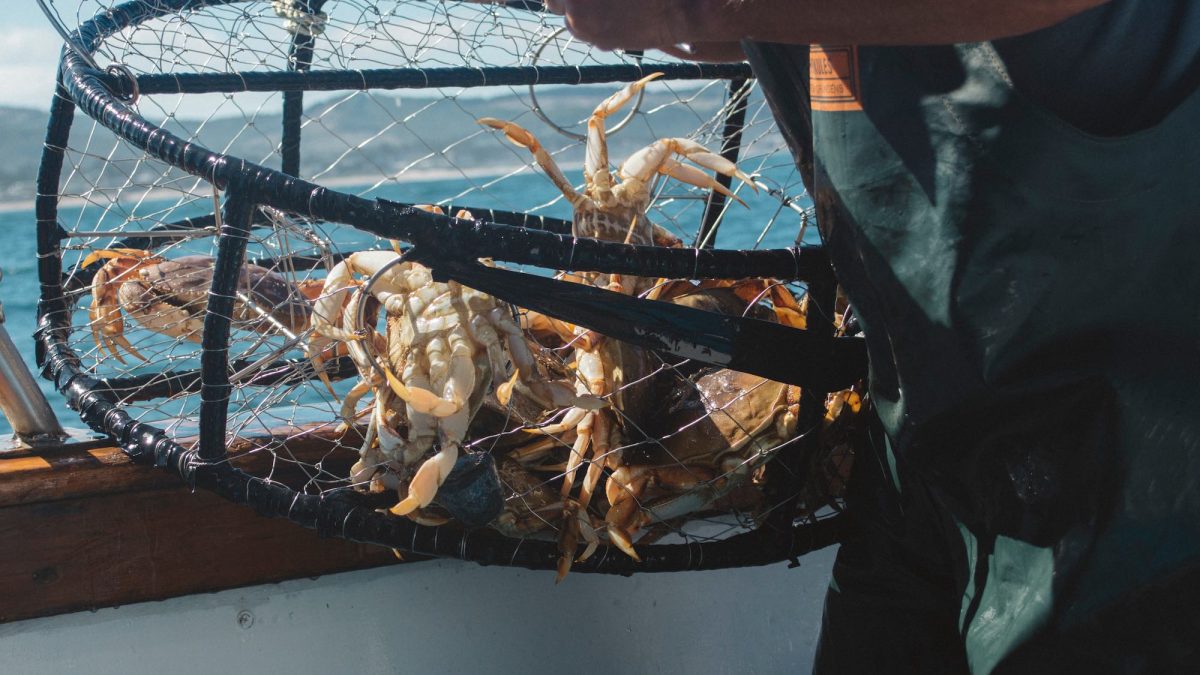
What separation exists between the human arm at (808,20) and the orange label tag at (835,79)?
0.16 meters

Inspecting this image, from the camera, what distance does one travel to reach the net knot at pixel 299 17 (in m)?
2.87

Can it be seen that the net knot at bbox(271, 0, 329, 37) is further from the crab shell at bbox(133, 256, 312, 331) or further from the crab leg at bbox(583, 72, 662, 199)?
the crab leg at bbox(583, 72, 662, 199)

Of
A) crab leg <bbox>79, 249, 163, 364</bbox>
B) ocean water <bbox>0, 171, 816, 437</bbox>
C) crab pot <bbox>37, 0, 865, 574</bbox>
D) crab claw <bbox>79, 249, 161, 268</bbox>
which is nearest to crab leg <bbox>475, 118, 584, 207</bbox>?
crab pot <bbox>37, 0, 865, 574</bbox>

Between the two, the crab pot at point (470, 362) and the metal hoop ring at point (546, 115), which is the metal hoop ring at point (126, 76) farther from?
the metal hoop ring at point (546, 115)

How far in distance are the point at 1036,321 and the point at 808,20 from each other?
1.68 feet

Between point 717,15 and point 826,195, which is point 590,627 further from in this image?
point 717,15

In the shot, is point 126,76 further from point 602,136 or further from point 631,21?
point 631,21

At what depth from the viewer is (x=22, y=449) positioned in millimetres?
2203

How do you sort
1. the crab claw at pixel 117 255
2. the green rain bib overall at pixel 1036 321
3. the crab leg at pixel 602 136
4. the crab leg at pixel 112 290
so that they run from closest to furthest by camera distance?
the green rain bib overall at pixel 1036 321 → the crab leg at pixel 602 136 → the crab claw at pixel 117 255 → the crab leg at pixel 112 290

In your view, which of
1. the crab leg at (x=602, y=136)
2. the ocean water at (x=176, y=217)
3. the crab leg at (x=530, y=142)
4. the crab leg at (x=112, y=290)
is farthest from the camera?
the ocean water at (x=176, y=217)

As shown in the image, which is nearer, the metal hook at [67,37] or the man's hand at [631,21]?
the man's hand at [631,21]

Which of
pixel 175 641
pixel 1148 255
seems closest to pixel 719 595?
pixel 175 641

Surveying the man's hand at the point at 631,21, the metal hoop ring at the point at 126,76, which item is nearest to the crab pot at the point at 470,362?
the metal hoop ring at the point at 126,76

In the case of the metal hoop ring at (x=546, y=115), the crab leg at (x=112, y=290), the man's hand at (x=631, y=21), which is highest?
the metal hoop ring at (x=546, y=115)
